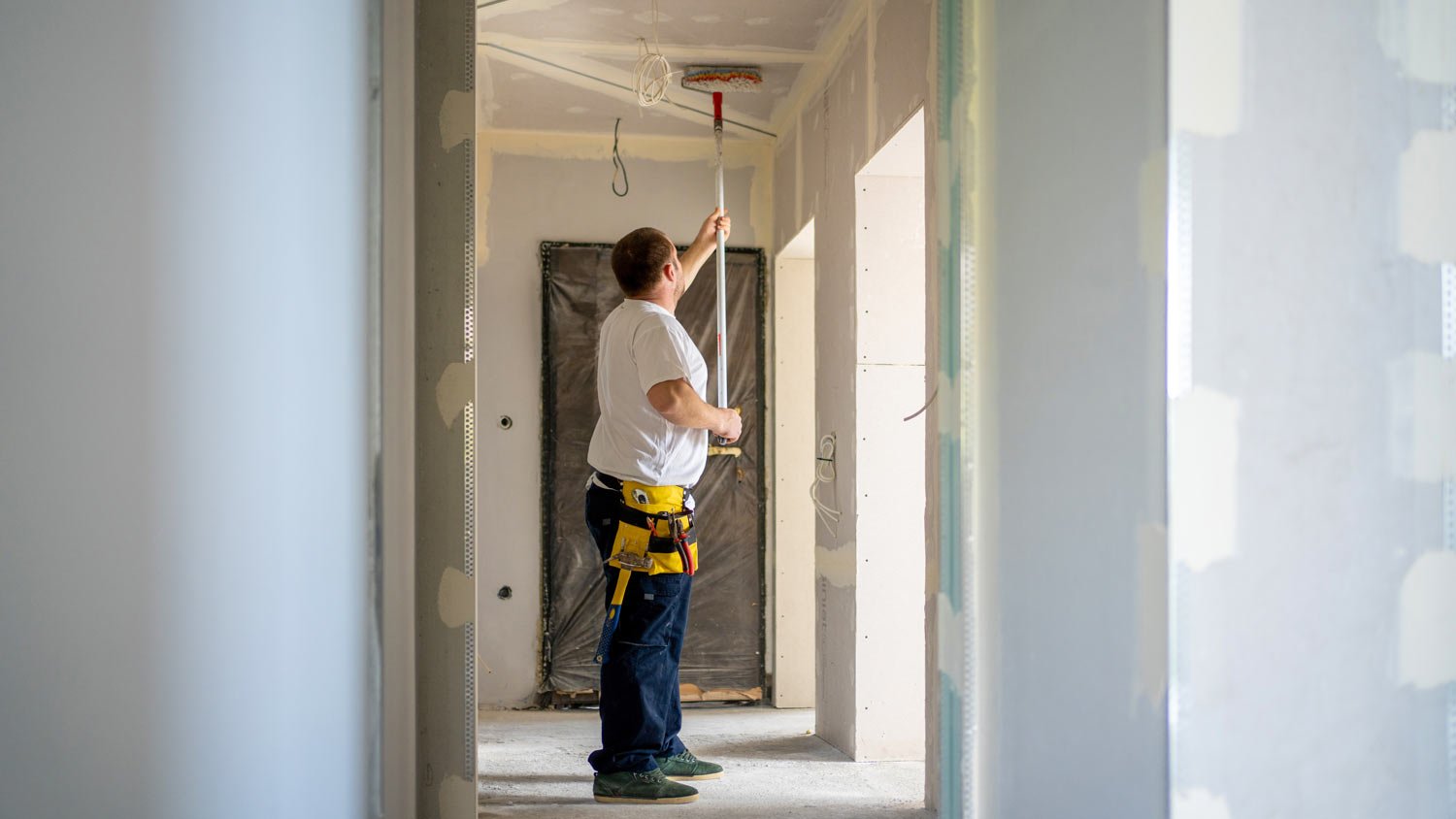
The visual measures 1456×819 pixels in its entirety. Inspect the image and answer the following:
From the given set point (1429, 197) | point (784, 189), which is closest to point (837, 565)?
point (784, 189)

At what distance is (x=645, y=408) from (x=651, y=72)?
75.2 inches

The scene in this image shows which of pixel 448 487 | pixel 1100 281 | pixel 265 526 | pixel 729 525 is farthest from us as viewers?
pixel 729 525

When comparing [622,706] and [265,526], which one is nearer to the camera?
[265,526]

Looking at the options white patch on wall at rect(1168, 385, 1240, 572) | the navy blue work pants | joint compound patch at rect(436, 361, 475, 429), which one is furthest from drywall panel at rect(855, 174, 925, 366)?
white patch on wall at rect(1168, 385, 1240, 572)

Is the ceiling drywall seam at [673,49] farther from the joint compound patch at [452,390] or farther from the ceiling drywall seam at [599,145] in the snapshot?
the joint compound patch at [452,390]

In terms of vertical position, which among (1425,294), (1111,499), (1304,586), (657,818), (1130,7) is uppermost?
(1130,7)

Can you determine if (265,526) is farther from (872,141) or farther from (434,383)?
(872,141)

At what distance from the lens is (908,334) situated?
3.66 m

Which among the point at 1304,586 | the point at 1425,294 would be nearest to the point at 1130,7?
the point at 1425,294

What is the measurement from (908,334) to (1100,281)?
6.18 feet

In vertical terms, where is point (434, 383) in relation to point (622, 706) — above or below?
above

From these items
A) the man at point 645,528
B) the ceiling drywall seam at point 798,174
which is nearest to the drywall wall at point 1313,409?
the man at point 645,528

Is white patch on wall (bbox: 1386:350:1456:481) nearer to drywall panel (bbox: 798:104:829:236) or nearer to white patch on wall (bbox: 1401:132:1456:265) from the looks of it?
white patch on wall (bbox: 1401:132:1456:265)

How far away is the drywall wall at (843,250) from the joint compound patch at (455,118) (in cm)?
131
